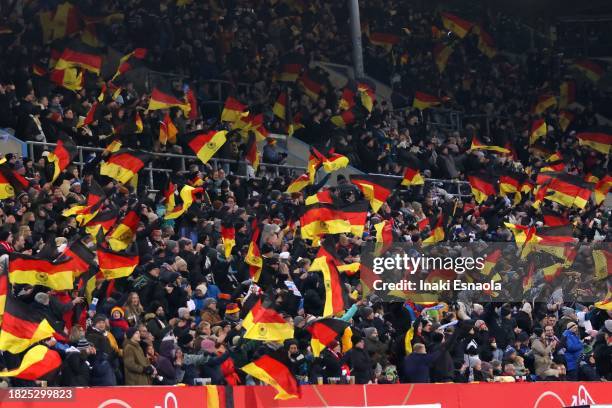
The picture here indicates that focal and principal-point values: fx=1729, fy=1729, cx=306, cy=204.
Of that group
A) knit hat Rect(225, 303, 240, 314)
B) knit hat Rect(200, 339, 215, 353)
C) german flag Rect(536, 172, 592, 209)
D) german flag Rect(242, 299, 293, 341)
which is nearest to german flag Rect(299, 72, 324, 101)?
german flag Rect(536, 172, 592, 209)

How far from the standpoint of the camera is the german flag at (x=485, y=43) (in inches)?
1634

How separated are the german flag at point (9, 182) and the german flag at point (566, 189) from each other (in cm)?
1101

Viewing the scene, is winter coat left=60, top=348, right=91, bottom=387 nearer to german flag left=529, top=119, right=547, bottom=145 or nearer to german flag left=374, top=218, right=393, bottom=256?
german flag left=374, top=218, right=393, bottom=256

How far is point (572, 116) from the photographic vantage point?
4006 centimetres

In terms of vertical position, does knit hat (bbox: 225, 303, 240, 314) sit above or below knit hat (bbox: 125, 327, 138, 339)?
above

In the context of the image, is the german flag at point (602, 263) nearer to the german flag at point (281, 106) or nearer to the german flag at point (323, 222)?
the german flag at point (323, 222)

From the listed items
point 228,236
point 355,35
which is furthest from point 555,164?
point 228,236

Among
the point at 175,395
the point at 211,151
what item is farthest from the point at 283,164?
the point at 175,395

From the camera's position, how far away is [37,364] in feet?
55.9

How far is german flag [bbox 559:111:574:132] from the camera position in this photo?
39406 mm

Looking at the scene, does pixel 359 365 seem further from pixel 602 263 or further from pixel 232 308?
pixel 602 263

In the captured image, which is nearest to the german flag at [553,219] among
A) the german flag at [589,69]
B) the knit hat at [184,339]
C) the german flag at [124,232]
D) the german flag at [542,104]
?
the german flag at [124,232]

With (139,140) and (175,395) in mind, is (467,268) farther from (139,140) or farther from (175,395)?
(175,395)

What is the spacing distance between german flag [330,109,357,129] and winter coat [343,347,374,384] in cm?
1200
